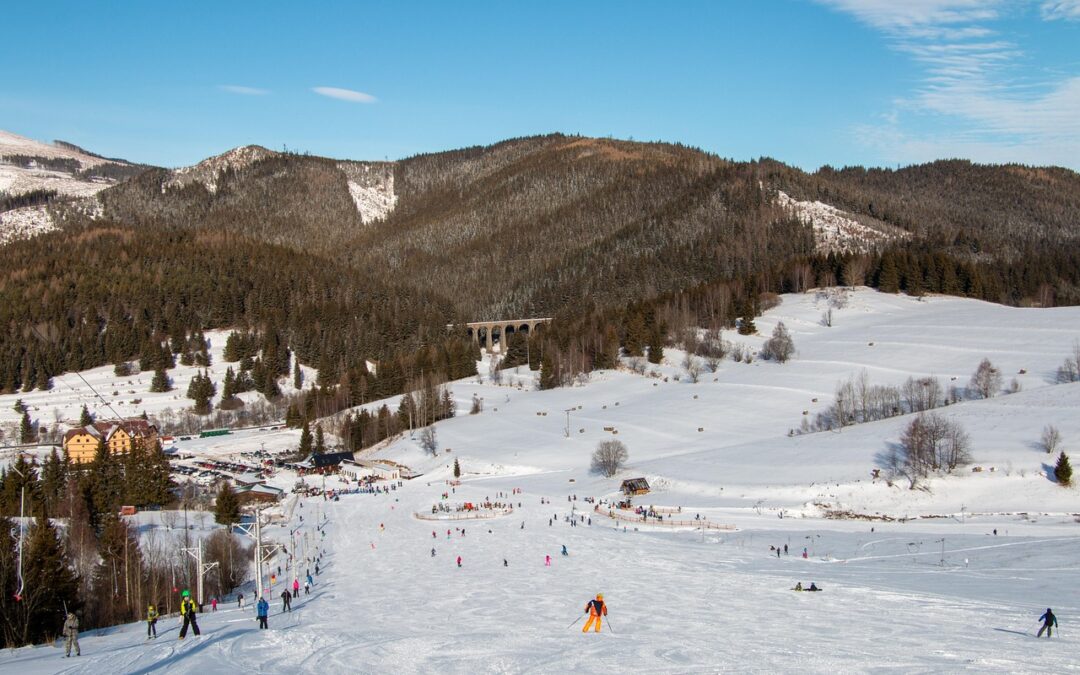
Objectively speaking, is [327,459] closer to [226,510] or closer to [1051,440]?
[226,510]

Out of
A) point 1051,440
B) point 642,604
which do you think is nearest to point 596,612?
point 642,604

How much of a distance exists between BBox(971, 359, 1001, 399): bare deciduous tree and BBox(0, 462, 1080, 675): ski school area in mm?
37685

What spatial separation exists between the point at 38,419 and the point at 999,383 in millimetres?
130806

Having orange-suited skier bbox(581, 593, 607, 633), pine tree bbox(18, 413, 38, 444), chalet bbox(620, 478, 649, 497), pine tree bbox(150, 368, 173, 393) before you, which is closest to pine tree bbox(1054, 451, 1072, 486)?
chalet bbox(620, 478, 649, 497)

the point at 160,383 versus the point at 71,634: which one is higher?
the point at 160,383

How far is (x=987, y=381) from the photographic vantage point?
298ft

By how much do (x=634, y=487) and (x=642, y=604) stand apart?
39.0 meters

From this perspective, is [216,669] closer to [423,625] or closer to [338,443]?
[423,625]

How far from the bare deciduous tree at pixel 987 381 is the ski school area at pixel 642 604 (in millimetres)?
37685

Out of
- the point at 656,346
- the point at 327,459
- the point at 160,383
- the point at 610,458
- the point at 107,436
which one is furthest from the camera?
the point at 160,383

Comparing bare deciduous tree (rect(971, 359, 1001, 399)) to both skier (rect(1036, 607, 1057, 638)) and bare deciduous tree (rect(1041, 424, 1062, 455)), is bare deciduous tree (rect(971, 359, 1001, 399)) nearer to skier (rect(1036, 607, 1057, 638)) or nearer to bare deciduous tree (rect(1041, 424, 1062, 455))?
bare deciduous tree (rect(1041, 424, 1062, 455))

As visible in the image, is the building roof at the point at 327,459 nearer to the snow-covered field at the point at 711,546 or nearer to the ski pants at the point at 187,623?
the snow-covered field at the point at 711,546

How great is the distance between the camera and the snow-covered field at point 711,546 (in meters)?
26.2

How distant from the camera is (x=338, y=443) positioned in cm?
11838
